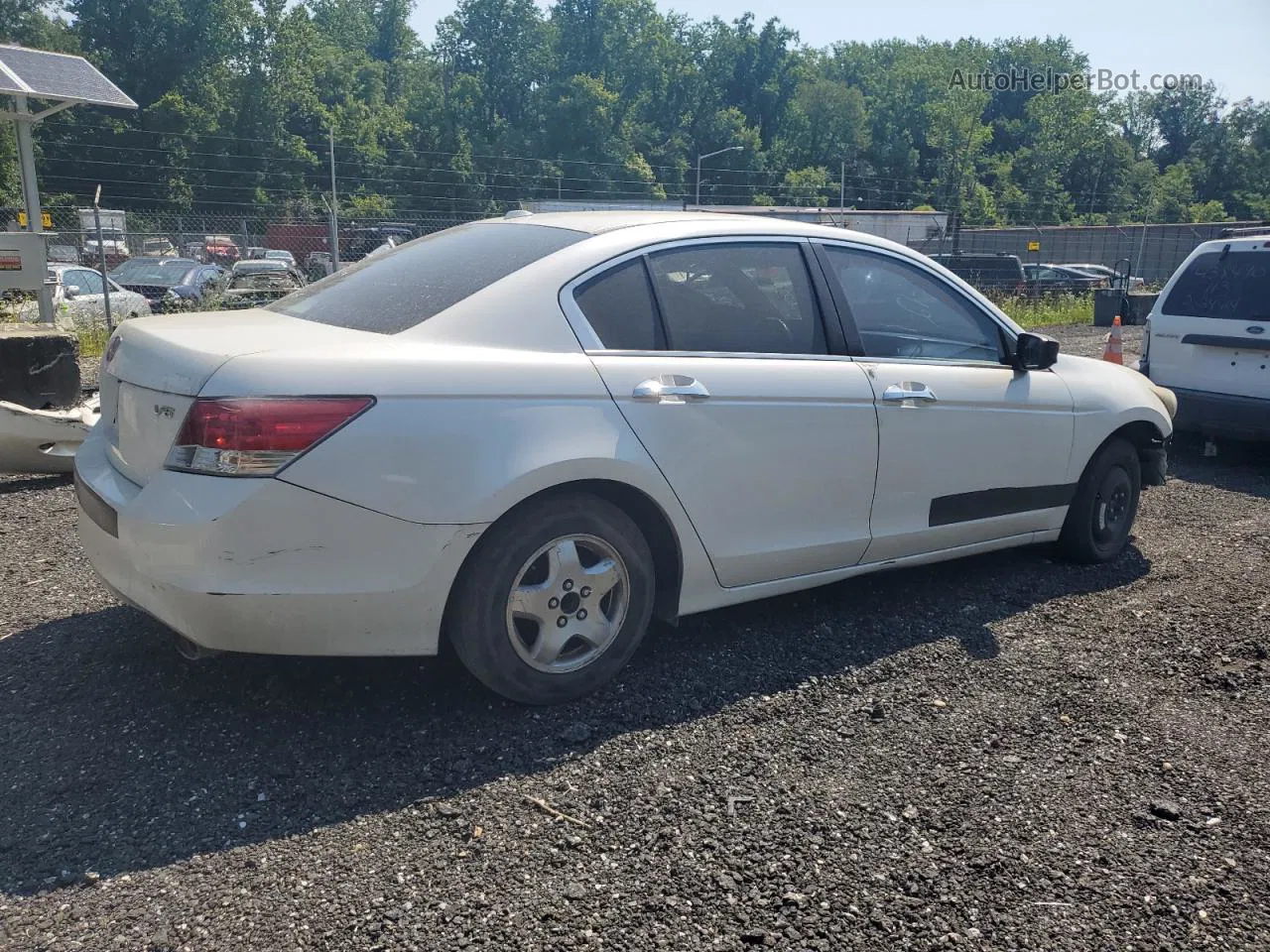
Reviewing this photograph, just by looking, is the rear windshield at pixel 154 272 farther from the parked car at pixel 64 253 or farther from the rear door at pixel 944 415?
the rear door at pixel 944 415

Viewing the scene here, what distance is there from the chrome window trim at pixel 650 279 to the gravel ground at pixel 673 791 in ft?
3.71

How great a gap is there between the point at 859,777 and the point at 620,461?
123 centimetres

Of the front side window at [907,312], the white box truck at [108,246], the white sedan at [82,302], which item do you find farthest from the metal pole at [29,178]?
the front side window at [907,312]

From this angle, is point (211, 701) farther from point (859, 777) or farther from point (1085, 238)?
point (1085, 238)

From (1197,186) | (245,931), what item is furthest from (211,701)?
(1197,186)

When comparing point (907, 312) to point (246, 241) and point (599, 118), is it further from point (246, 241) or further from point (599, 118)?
point (599, 118)

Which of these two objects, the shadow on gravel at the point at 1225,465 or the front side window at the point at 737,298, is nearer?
the front side window at the point at 737,298

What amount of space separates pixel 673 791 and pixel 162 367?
2.01 meters

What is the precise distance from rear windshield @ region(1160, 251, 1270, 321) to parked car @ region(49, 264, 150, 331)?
1156 centimetres

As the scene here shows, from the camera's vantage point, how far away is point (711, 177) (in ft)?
245

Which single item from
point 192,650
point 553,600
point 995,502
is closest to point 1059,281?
point 995,502

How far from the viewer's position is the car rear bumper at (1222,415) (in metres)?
7.53

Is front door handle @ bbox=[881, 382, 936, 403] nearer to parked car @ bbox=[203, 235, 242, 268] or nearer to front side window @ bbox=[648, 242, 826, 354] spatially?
front side window @ bbox=[648, 242, 826, 354]

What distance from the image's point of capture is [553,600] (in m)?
3.49
